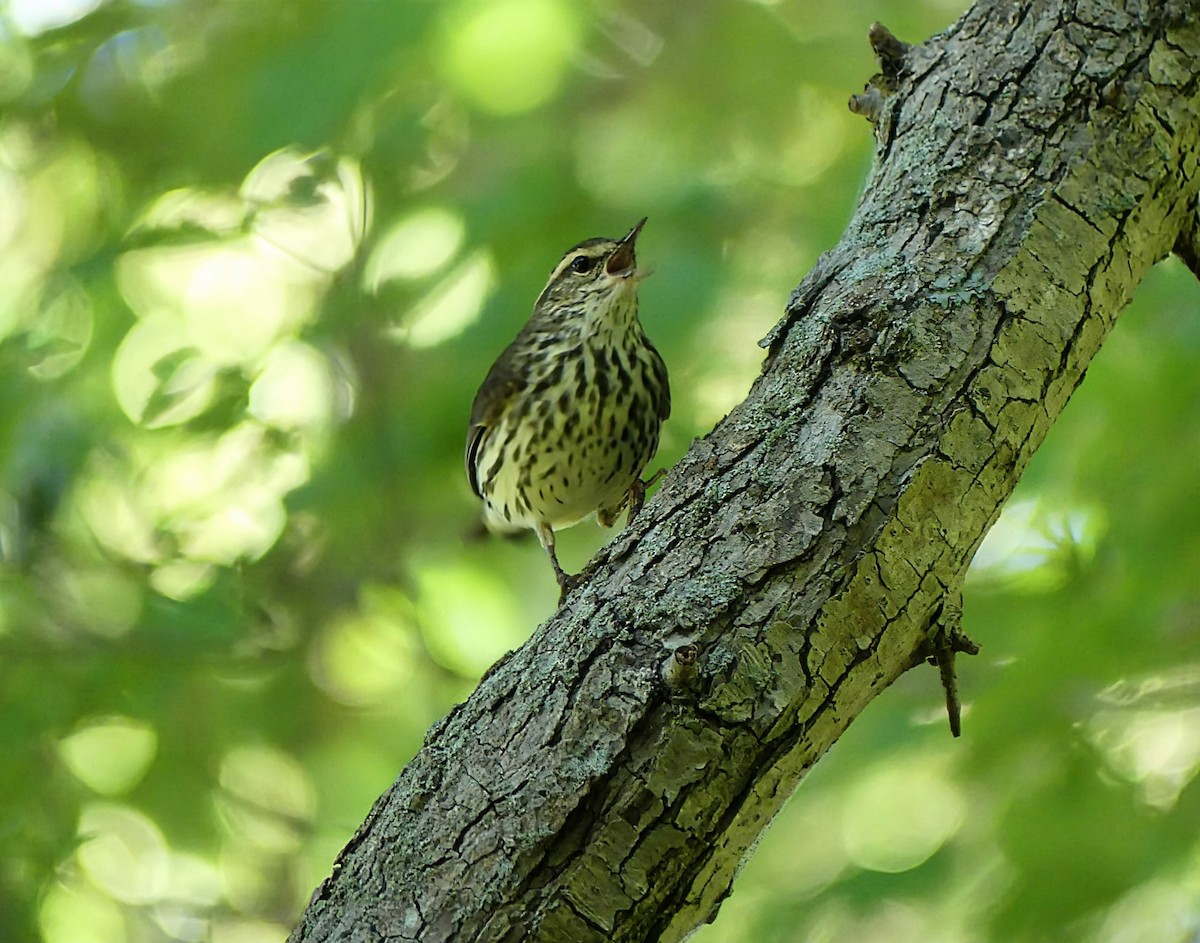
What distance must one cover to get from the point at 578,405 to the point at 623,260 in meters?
0.59

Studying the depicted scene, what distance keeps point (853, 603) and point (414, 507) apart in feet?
10.7

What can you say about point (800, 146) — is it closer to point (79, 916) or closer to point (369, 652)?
point (369, 652)

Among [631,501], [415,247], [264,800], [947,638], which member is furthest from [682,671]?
[264,800]

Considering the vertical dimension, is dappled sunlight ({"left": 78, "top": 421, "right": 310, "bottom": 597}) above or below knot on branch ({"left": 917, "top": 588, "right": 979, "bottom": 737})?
above

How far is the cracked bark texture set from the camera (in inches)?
85.3

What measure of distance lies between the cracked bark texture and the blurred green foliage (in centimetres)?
145

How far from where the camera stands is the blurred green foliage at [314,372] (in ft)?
15.1

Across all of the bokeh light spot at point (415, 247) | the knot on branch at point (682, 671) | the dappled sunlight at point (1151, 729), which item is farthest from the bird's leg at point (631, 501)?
the knot on branch at point (682, 671)

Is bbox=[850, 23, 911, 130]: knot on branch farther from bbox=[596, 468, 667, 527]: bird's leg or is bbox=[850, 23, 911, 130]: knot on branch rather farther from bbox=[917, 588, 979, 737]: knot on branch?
bbox=[596, 468, 667, 527]: bird's leg

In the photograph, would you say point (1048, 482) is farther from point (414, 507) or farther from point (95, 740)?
point (95, 740)

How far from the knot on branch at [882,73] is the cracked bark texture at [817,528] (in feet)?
0.52

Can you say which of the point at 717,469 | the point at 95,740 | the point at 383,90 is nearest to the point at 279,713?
the point at 95,740

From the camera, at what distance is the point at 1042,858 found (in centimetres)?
323

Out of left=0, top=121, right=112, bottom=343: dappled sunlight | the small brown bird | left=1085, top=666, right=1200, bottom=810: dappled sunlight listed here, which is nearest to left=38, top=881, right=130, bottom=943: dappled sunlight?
left=0, top=121, right=112, bottom=343: dappled sunlight
